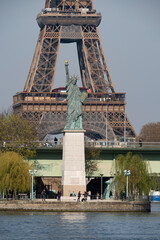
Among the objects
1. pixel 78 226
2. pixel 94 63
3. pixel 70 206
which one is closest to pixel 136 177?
pixel 70 206

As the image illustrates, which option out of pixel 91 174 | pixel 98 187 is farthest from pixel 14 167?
pixel 98 187

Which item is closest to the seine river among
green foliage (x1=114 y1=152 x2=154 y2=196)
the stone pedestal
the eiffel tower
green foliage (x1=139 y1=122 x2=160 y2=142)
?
the stone pedestal

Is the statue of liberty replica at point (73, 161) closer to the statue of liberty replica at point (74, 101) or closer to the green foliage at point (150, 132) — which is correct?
the statue of liberty replica at point (74, 101)

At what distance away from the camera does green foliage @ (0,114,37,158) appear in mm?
81375

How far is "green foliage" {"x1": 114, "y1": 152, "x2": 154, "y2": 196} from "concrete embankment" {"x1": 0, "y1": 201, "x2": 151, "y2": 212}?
6.59m

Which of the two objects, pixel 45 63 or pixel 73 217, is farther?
pixel 45 63

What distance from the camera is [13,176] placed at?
74000mm

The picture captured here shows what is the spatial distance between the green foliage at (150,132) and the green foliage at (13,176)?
63699mm

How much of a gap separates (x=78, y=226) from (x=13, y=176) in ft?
→ 57.1

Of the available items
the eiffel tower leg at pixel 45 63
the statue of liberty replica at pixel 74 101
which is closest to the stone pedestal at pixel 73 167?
the statue of liberty replica at pixel 74 101

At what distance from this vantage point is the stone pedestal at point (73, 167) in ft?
238

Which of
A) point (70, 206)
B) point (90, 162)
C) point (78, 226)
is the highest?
point (90, 162)

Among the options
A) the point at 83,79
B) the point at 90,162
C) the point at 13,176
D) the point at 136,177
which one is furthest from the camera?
the point at 83,79

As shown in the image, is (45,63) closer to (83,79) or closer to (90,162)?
(83,79)
